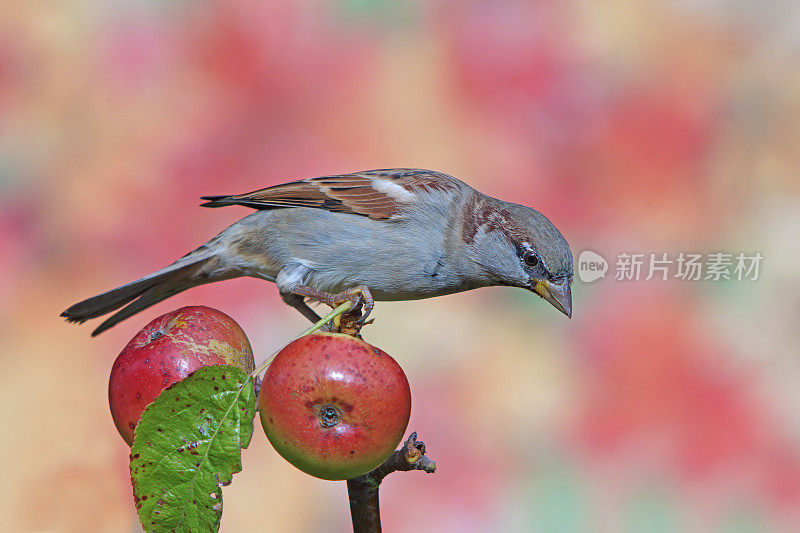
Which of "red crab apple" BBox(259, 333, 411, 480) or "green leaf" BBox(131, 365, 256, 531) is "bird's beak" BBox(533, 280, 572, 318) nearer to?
"red crab apple" BBox(259, 333, 411, 480)

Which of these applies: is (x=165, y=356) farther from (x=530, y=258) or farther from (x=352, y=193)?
(x=530, y=258)

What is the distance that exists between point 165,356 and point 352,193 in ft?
3.12

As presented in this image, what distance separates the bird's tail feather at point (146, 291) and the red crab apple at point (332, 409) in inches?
36.6

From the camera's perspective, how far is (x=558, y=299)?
6.51ft

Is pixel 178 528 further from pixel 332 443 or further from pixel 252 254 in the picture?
pixel 252 254

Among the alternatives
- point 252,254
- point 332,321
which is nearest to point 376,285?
point 252,254

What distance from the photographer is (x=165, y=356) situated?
4.41 feet

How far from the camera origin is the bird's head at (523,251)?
6.48 feet

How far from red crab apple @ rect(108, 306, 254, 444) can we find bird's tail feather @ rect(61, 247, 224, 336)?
597 millimetres

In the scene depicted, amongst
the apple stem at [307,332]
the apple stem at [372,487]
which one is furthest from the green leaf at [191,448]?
the apple stem at [372,487]

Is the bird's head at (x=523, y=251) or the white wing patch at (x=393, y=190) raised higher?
the white wing patch at (x=393, y=190)

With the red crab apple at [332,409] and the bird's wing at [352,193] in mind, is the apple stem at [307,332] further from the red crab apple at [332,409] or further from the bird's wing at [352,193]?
the bird's wing at [352,193]

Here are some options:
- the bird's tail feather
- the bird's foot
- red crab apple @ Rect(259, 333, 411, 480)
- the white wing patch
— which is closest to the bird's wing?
the white wing patch

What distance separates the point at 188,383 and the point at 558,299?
1131 mm
